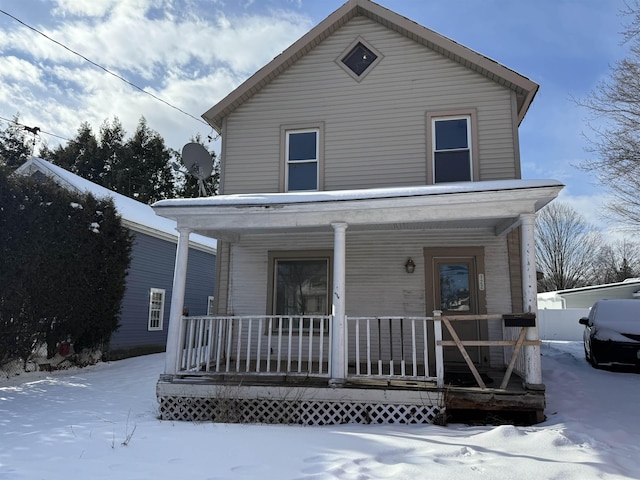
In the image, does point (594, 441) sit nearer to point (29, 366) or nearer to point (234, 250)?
point (234, 250)

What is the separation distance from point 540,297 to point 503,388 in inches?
954

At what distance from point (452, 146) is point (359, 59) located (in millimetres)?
2623

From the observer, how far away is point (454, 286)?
774 cm

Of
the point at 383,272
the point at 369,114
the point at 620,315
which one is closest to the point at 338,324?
the point at 383,272

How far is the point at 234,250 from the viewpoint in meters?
8.62

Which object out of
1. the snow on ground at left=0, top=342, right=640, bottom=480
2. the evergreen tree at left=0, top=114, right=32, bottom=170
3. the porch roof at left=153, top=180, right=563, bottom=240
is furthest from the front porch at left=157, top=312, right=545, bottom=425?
the evergreen tree at left=0, top=114, right=32, bottom=170

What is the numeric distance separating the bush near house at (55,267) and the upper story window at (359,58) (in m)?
7.10

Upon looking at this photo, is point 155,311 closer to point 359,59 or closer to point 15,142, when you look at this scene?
point 359,59

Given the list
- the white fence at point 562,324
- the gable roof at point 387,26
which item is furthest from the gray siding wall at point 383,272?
the white fence at point 562,324

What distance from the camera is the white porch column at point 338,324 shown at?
234 inches

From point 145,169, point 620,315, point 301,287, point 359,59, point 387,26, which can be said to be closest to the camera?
point 301,287

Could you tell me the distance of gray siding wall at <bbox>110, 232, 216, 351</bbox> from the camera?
13000 mm

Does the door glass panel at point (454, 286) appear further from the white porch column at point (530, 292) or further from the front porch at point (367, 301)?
the white porch column at point (530, 292)

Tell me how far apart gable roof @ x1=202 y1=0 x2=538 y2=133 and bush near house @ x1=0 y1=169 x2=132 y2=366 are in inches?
164
